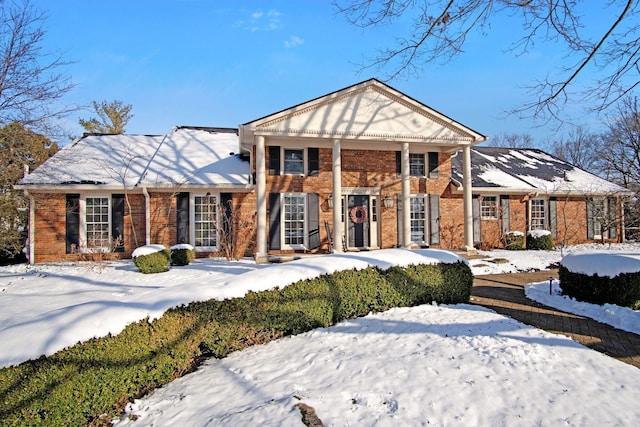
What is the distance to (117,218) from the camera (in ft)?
43.0

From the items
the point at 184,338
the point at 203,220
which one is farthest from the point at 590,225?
the point at 184,338

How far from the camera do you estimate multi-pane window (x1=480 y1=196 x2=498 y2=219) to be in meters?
15.7

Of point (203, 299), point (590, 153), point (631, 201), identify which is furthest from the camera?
point (590, 153)

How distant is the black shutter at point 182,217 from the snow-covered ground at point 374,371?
7577 millimetres

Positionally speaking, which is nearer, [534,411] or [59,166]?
[534,411]

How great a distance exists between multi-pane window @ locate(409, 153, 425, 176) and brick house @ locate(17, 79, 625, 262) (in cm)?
4

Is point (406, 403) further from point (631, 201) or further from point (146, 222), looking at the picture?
point (146, 222)

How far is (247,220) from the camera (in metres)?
13.6

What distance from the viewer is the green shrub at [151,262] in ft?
32.3

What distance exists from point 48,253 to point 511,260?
1639cm

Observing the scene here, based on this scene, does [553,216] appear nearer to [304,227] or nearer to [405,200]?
[405,200]

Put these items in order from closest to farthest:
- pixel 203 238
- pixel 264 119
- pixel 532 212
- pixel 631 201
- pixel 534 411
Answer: pixel 534 411 → pixel 631 201 → pixel 264 119 → pixel 203 238 → pixel 532 212

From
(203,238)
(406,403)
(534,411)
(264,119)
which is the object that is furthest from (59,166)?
(534,411)

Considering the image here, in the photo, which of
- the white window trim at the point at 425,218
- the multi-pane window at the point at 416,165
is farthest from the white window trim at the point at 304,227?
the multi-pane window at the point at 416,165
